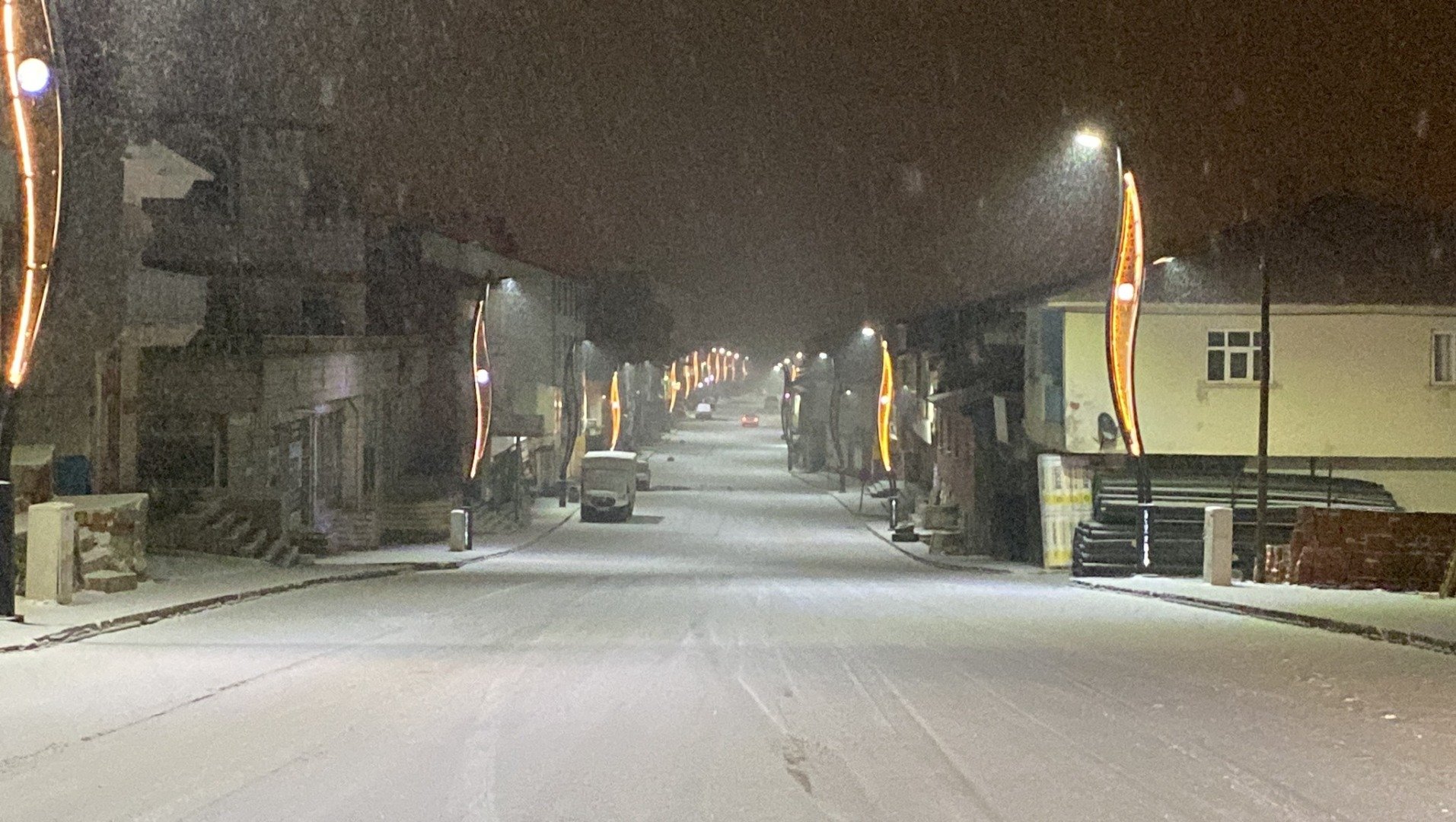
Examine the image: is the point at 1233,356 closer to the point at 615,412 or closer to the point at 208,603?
the point at 208,603

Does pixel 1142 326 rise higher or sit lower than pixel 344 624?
higher

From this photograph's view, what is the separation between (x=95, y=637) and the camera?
52.8 feet

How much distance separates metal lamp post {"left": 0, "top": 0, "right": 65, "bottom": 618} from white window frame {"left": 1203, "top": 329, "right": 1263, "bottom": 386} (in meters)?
25.5

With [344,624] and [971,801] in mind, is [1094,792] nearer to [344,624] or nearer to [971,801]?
[971,801]

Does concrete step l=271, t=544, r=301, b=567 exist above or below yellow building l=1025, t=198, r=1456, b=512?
below

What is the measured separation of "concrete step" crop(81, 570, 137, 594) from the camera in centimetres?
1991

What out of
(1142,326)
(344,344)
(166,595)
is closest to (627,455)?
(344,344)

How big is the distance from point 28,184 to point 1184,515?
2300cm

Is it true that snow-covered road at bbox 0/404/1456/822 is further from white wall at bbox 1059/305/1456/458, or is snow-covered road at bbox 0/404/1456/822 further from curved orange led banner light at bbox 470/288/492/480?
curved orange led banner light at bbox 470/288/492/480

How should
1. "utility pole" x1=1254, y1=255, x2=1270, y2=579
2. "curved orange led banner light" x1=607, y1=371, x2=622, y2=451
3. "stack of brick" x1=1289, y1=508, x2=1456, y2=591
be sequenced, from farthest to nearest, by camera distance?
"curved orange led banner light" x1=607, y1=371, x2=622, y2=451
"utility pole" x1=1254, y1=255, x2=1270, y2=579
"stack of brick" x1=1289, y1=508, x2=1456, y2=591

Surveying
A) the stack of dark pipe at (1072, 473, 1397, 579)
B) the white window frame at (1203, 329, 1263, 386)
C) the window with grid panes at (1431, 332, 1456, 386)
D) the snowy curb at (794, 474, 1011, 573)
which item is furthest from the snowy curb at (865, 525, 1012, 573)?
the window with grid panes at (1431, 332, 1456, 386)

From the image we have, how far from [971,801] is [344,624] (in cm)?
1181

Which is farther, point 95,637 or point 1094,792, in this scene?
point 95,637

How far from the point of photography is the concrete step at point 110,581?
784 inches
